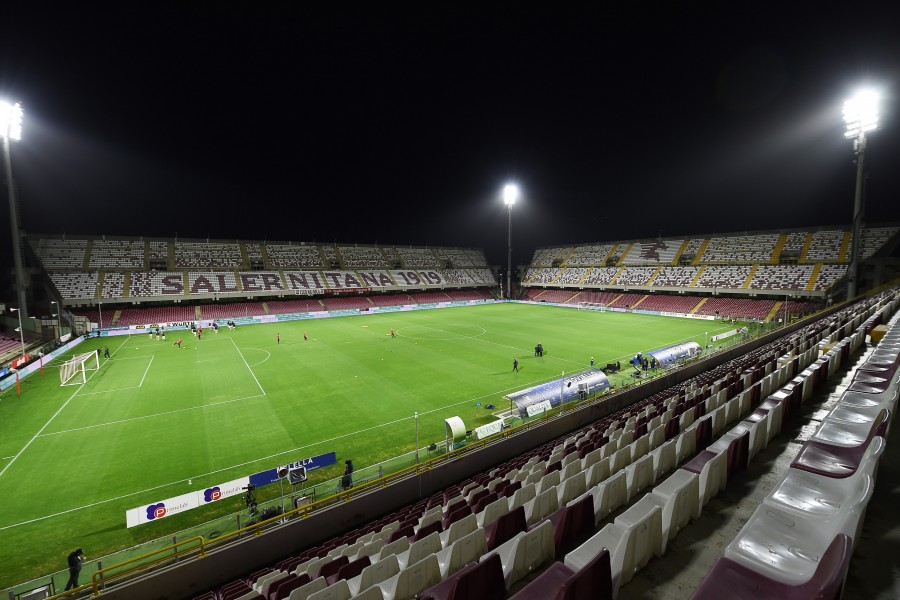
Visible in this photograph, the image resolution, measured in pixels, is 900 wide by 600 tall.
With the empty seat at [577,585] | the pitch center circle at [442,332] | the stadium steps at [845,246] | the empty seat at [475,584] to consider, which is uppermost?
the stadium steps at [845,246]

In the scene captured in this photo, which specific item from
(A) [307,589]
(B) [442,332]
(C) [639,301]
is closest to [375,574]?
(A) [307,589]

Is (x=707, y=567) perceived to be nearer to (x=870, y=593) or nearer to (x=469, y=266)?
(x=870, y=593)

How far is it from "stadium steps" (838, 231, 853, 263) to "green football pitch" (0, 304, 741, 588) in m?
25.9

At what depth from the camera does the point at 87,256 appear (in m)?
51.1

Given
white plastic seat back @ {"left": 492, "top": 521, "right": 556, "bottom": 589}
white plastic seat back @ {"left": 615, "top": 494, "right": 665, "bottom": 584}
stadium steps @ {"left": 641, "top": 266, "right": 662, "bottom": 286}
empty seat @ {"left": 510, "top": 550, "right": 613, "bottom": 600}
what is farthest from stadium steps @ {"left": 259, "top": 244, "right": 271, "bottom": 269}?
empty seat @ {"left": 510, "top": 550, "right": 613, "bottom": 600}

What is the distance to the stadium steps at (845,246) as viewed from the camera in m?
47.7

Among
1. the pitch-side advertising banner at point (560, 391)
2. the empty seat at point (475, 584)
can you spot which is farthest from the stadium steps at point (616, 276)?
the empty seat at point (475, 584)

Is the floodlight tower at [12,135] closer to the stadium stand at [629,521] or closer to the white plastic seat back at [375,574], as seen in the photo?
the stadium stand at [629,521]

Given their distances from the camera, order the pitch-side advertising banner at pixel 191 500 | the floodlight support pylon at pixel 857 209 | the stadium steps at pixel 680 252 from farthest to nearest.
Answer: the stadium steps at pixel 680 252
the floodlight support pylon at pixel 857 209
the pitch-side advertising banner at pixel 191 500

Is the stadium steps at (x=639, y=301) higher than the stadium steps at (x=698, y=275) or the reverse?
the reverse

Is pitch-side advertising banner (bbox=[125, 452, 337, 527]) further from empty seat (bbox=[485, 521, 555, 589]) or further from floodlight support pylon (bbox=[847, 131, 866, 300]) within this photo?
floodlight support pylon (bbox=[847, 131, 866, 300])

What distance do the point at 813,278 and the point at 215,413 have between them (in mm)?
64254

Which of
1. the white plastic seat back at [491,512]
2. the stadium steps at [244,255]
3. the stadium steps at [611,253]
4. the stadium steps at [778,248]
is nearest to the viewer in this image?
the white plastic seat back at [491,512]

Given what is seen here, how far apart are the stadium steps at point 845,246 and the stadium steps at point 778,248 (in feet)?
20.4
